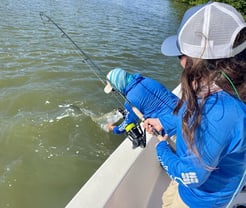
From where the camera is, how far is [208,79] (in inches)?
50.5

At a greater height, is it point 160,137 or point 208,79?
point 208,79

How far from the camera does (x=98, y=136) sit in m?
4.47

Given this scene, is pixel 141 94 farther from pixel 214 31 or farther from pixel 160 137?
pixel 214 31

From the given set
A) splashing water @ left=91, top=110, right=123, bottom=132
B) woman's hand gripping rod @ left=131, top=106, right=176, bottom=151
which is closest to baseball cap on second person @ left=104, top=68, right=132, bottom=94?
woman's hand gripping rod @ left=131, top=106, right=176, bottom=151

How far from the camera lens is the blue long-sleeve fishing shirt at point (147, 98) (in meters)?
2.83

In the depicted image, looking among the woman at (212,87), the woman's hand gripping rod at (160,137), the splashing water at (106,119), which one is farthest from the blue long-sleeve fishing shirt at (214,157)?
the splashing water at (106,119)

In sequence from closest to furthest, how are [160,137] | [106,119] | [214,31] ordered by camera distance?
[214,31] < [160,137] < [106,119]

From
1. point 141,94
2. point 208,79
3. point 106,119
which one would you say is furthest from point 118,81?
point 106,119

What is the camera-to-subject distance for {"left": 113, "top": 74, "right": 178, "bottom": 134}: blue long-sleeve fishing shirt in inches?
111

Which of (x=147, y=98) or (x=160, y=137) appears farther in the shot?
(x=147, y=98)

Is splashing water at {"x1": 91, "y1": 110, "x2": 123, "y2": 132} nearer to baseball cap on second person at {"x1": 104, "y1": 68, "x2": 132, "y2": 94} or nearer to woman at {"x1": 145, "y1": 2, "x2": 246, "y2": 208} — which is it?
baseball cap on second person at {"x1": 104, "y1": 68, "x2": 132, "y2": 94}

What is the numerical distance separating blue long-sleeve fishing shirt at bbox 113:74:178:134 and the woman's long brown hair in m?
1.47

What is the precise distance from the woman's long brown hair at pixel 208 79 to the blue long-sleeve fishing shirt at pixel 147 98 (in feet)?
4.82

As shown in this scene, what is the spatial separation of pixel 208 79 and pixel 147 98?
1562 mm
